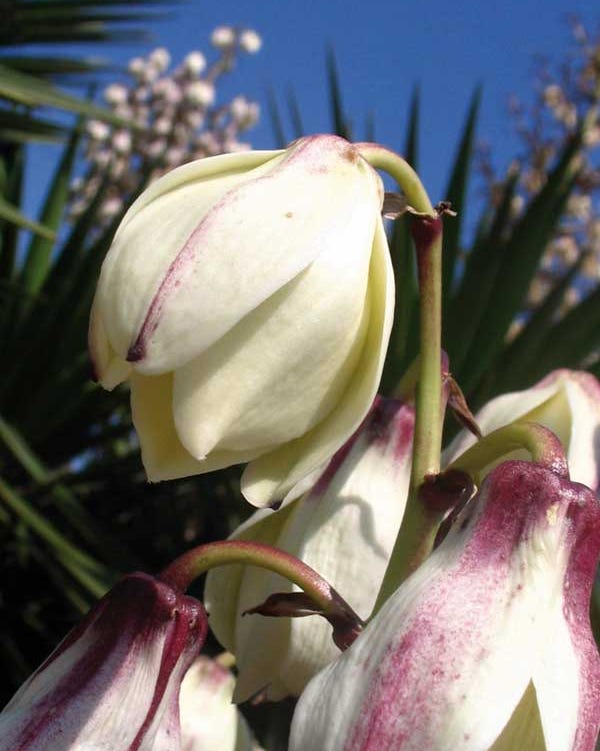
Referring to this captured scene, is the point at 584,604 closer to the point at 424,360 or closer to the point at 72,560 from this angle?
the point at 424,360

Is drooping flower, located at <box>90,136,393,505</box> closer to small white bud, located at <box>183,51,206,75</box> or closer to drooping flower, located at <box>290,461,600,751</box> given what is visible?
drooping flower, located at <box>290,461,600,751</box>

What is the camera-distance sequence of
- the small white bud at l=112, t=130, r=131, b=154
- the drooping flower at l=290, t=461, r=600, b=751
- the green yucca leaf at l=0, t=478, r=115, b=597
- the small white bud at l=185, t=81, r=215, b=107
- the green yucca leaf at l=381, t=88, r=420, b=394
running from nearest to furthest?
the drooping flower at l=290, t=461, r=600, b=751
the green yucca leaf at l=381, t=88, r=420, b=394
the green yucca leaf at l=0, t=478, r=115, b=597
the small white bud at l=112, t=130, r=131, b=154
the small white bud at l=185, t=81, r=215, b=107

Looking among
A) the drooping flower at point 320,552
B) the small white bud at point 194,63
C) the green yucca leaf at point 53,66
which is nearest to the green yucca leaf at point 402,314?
the drooping flower at point 320,552

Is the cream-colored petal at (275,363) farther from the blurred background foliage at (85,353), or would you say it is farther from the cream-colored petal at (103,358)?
the blurred background foliage at (85,353)

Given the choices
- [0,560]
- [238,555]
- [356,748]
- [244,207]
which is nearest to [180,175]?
[244,207]

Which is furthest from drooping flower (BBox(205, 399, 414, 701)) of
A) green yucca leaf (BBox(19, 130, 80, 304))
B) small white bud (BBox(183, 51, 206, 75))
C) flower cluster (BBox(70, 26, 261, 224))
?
small white bud (BBox(183, 51, 206, 75))

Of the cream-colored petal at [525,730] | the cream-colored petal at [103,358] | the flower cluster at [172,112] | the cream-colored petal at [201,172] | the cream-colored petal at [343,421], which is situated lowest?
the flower cluster at [172,112]
